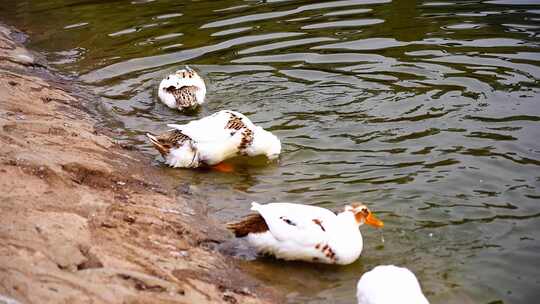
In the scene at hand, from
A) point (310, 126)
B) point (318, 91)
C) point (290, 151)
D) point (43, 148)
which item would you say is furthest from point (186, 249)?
point (318, 91)

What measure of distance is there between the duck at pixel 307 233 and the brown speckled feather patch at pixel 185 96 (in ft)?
13.3

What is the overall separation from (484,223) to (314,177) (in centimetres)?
201

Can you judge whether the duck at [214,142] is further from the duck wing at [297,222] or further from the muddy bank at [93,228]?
the duck wing at [297,222]

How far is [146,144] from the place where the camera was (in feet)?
30.4

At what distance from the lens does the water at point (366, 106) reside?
6.30 metres

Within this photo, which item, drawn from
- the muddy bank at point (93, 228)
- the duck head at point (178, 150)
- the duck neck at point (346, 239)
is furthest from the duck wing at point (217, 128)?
the duck neck at point (346, 239)

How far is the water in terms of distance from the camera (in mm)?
6305

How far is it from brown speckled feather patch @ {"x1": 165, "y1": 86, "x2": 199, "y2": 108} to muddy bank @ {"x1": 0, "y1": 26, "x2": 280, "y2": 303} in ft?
5.04

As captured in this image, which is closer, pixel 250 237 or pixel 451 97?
pixel 250 237

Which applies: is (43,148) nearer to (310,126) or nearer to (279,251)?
(279,251)

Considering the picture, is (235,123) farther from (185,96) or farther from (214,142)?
(185,96)

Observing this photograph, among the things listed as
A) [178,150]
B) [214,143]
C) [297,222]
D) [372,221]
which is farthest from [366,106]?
[297,222]

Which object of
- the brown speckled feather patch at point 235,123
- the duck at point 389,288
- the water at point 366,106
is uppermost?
the brown speckled feather patch at point 235,123

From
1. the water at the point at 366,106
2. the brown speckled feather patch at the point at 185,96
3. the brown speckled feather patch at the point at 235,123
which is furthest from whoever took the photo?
the brown speckled feather patch at the point at 185,96
